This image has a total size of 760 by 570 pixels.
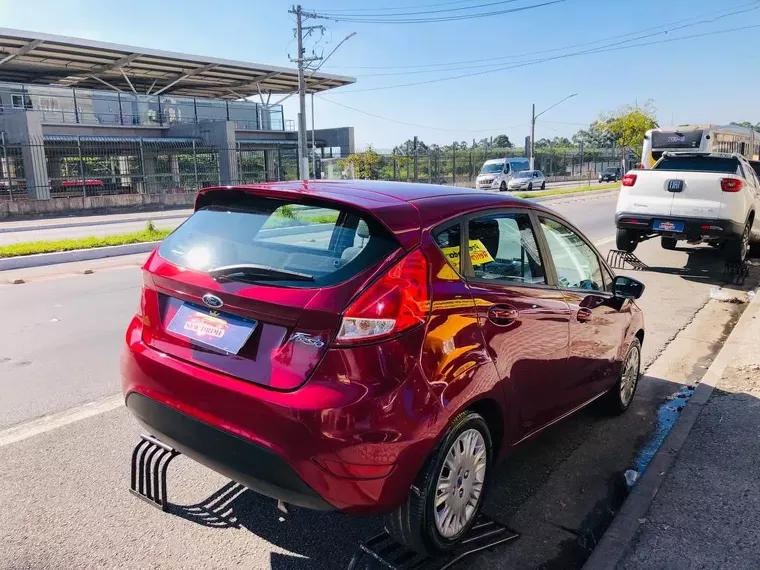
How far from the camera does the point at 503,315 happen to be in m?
2.90

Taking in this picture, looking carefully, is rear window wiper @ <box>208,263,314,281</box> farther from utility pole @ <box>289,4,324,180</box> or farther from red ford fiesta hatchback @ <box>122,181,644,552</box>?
utility pole @ <box>289,4,324,180</box>

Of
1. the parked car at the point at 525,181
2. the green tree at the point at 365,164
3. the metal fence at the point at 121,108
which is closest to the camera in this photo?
the metal fence at the point at 121,108

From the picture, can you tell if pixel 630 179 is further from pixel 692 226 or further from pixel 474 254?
pixel 474 254

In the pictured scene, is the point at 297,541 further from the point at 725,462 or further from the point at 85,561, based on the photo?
the point at 725,462

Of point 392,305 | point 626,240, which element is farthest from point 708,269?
point 392,305

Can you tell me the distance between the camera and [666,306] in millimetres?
8094

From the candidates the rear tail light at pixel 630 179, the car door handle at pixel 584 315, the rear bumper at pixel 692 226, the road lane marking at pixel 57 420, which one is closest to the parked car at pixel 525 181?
the rear tail light at pixel 630 179

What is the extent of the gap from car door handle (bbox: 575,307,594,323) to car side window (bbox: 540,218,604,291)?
0.48 feet

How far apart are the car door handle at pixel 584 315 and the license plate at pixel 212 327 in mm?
2022

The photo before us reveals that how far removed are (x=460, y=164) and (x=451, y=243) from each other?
153ft

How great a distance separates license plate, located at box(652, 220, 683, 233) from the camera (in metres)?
9.66

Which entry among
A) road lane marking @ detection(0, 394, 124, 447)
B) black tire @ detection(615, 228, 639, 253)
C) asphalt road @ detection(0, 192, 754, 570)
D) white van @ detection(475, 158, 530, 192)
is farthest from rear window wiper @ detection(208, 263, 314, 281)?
white van @ detection(475, 158, 530, 192)

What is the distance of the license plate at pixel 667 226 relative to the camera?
9.66m

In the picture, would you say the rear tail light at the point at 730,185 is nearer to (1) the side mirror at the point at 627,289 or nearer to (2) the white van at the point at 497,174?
(1) the side mirror at the point at 627,289
